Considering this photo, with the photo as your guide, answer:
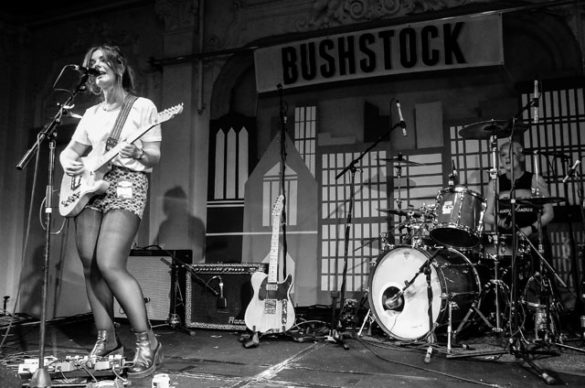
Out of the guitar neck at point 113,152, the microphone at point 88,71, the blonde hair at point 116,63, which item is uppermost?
the blonde hair at point 116,63

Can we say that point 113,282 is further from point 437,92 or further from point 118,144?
point 437,92

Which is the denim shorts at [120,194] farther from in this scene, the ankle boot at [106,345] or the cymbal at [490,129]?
the cymbal at [490,129]

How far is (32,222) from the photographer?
7109mm

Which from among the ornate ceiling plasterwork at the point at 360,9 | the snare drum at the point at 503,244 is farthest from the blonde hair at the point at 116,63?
the ornate ceiling plasterwork at the point at 360,9

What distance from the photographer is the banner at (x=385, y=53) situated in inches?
199

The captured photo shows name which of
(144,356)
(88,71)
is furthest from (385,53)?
(144,356)

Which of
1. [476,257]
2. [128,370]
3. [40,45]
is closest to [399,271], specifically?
[476,257]

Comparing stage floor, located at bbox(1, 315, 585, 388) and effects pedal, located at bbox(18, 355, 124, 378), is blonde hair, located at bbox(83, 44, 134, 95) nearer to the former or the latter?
effects pedal, located at bbox(18, 355, 124, 378)

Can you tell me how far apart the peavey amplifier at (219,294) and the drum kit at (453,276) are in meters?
1.19

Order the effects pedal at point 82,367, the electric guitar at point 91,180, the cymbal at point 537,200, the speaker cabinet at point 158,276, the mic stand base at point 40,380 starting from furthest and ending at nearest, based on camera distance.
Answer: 1. the speaker cabinet at point 158,276
2. the cymbal at point 537,200
3. the electric guitar at point 91,180
4. the effects pedal at point 82,367
5. the mic stand base at point 40,380

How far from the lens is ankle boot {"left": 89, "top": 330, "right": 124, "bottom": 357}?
109 inches

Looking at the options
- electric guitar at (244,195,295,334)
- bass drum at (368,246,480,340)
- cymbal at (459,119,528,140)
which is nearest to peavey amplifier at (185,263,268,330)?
electric guitar at (244,195,295,334)

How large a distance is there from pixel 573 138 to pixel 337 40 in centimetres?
259

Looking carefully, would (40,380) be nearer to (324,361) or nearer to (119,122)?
(119,122)
